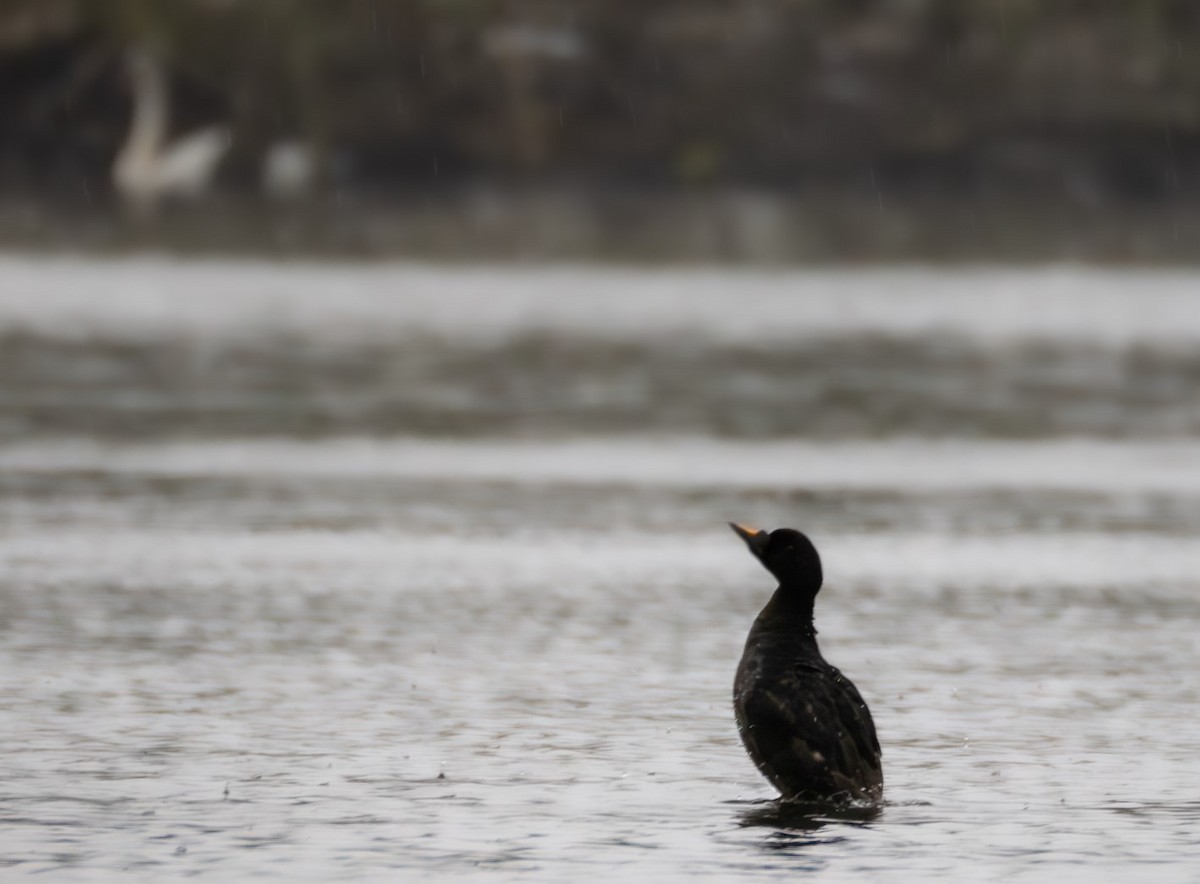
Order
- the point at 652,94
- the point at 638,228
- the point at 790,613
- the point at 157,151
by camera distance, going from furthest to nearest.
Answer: the point at 652,94
the point at 157,151
the point at 638,228
the point at 790,613

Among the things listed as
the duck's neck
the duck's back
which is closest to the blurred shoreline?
the duck's neck

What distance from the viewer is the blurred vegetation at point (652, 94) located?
7556 centimetres

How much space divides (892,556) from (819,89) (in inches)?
2396

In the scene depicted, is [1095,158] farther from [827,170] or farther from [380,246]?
[380,246]

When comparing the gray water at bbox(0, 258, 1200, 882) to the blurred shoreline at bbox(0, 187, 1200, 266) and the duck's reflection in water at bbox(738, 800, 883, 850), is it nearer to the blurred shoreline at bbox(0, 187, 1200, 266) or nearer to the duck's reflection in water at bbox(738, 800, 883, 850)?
the duck's reflection in water at bbox(738, 800, 883, 850)

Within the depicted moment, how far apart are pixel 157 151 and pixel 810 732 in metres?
68.7

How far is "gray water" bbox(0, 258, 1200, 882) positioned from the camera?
360 inches

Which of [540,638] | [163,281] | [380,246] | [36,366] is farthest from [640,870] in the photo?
[380,246]

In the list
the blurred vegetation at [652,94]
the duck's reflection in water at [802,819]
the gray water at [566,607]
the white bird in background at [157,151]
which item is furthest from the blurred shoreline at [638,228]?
the duck's reflection in water at [802,819]

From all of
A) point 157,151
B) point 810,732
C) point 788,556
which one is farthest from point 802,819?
point 157,151

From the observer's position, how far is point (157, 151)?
76.4 meters

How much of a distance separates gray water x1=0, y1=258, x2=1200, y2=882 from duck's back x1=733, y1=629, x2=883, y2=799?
165 mm

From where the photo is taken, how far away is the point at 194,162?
7581 cm

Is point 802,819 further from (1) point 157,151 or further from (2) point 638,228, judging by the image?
(1) point 157,151
